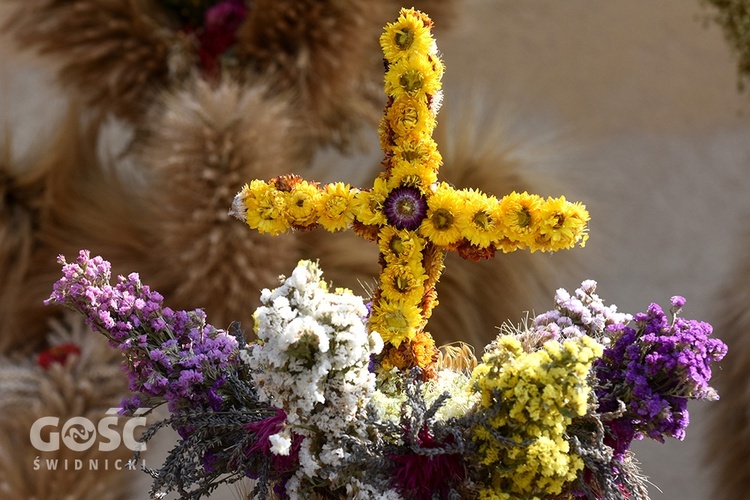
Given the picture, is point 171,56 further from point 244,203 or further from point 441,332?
point 244,203

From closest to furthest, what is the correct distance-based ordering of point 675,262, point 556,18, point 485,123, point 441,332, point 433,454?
point 433,454, point 441,332, point 485,123, point 675,262, point 556,18

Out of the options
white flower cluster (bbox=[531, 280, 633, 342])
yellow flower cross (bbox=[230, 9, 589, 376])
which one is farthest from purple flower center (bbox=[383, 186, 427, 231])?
white flower cluster (bbox=[531, 280, 633, 342])

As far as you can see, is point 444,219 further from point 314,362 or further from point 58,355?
point 58,355

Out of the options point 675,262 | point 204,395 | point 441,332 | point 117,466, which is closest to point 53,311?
point 117,466

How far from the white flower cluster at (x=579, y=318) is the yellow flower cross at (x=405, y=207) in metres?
0.05

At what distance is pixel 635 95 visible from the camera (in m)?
2.10

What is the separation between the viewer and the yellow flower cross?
23.4 inches

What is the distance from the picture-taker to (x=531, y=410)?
0.52 metres

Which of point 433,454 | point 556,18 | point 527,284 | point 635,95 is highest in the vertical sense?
point 556,18

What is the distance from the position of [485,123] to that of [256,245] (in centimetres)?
45

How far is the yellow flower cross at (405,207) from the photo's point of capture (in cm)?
60

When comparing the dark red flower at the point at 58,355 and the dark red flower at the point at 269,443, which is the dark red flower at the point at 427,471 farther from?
the dark red flower at the point at 58,355

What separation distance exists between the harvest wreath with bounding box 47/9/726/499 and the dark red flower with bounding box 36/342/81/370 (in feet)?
2.42

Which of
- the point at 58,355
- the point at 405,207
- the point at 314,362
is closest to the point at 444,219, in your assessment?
the point at 405,207
